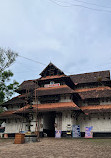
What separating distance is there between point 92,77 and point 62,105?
10477 mm

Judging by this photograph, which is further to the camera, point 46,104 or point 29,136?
point 46,104

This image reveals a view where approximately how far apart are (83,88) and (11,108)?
1499 centimetres

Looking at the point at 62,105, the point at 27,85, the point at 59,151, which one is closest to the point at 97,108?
the point at 62,105

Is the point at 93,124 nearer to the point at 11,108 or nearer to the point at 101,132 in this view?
the point at 101,132

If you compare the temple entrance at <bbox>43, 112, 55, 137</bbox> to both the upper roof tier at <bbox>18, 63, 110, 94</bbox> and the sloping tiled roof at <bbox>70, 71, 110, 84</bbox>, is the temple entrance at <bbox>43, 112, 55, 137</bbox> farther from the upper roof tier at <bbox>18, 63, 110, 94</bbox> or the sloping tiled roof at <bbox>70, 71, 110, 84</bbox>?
the sloping tiled roof at <bbox>70, 71, 110, 84</bbox>

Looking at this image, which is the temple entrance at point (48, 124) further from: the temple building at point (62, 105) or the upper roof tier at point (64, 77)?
the upper roof tier at point (64, 77)

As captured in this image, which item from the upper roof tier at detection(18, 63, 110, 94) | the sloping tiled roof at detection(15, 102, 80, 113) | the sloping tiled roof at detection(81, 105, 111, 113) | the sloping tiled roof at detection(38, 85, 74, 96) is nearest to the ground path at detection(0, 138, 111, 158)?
the sloping tiled roof at detection(15, 102, 80, 113)

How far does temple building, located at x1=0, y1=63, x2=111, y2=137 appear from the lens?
25953mm

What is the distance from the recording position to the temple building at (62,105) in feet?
85.1

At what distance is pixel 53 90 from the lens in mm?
28422

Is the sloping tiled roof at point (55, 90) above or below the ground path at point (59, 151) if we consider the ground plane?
above

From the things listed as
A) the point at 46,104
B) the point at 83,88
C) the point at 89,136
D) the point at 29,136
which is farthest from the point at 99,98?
the point at 29,136

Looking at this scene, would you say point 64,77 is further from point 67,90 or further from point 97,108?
point 97,108

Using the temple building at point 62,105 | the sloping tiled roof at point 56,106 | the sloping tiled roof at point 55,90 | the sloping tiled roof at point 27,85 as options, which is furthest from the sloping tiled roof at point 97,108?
the sloping tiled roof at point 27,85
